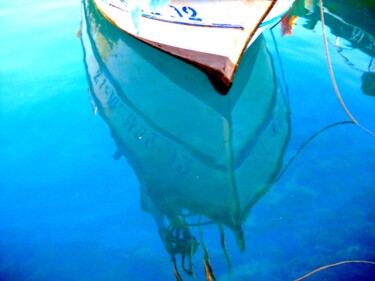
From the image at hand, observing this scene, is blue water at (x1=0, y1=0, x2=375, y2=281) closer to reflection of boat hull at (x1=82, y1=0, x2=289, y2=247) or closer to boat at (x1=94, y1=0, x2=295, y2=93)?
reflection of boat hull at (x1=82, y1=0, x2=289, y2=247)

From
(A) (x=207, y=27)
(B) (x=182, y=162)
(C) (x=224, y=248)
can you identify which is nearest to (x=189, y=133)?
(B) (x=182, y=162)

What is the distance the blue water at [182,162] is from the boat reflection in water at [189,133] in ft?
0.06

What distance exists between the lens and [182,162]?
359cm

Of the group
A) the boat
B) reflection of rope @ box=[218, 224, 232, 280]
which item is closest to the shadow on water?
reflection of rope @ box=[218, 224, 232, 280]

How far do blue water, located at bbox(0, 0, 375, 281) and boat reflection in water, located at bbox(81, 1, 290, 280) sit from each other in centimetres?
2

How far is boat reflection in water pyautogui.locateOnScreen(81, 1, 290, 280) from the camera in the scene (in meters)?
3.14

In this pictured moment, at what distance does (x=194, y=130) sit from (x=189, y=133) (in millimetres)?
76

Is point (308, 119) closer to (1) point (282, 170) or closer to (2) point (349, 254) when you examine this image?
(1) point (282, 170)

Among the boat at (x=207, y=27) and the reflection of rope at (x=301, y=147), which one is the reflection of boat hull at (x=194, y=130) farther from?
the boat at (x=207, y=27)

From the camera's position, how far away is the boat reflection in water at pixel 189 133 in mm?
3143

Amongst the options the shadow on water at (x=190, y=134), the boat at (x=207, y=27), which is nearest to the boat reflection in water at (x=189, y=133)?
the shadow on water at (x=190, y=134)

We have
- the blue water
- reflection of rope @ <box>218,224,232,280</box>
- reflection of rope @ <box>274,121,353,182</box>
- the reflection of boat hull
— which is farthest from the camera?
reflection of rope @ <box>274,121,353,182</box>

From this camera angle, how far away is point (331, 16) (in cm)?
620

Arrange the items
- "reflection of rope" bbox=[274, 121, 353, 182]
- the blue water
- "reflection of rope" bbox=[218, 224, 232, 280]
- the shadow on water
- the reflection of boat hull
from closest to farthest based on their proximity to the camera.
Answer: "reflection of rope" bbox=[218, 224, 232, 280]
the blue water
the shadow on water
the reflection of boat hull
"reflection of rope" bbox=[274, 121, 353, 182]
